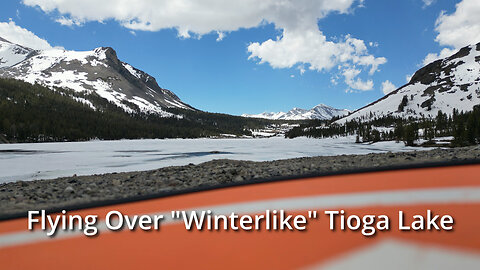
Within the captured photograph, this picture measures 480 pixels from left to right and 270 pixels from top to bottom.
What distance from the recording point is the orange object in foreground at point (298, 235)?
2518mm

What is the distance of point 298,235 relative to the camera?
2.67 metres

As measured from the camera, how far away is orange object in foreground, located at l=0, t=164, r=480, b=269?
2.52m

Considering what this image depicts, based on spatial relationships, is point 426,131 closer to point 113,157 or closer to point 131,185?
point 113,157

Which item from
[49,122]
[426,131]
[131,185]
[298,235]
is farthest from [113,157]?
[49,122]

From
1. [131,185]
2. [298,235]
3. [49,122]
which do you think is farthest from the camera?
[49,122]

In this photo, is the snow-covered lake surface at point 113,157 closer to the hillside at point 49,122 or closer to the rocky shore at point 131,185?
the rocky shore at point 131,185

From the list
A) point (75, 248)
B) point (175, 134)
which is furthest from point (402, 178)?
point (175, 134)

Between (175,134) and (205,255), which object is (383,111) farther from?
(205,255)

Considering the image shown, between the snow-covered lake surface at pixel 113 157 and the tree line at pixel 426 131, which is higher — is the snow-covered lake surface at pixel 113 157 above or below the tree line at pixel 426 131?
below

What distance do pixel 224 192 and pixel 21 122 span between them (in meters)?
103

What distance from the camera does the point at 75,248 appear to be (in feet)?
9.36

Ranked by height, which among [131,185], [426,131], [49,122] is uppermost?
[49,122]

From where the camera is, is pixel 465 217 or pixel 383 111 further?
pixel 383 111

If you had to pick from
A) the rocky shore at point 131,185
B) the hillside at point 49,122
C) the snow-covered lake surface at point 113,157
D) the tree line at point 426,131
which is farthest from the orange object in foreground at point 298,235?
the hillside at point 49,122
